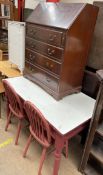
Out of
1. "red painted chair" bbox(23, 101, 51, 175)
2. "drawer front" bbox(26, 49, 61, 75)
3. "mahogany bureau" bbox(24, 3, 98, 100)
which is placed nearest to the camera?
"red painted chair" bbox(23, 101, 51, 175)

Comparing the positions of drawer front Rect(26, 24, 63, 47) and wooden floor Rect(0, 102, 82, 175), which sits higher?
drawer front Rect(26, 24, 63, 47)

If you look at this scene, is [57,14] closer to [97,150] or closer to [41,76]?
[41,76]

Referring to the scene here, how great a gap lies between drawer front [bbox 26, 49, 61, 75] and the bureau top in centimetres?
36

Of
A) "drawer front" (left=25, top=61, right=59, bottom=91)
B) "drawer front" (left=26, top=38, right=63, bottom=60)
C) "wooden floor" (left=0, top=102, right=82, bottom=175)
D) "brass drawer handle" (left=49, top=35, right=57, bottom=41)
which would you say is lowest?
"wooden floor" (left=0, top=102, right=82, bottom=175)

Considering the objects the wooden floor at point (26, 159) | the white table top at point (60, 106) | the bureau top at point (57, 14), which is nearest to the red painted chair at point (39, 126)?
the white table top at point (60, 106)

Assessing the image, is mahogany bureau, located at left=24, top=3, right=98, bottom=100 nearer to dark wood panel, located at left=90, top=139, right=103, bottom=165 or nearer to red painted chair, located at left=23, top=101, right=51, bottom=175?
red painted chair, located at left=23, top=101, right=51, bottom=175

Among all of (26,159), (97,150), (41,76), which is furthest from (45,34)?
(26,159)

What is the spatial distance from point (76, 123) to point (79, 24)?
0.93 metres

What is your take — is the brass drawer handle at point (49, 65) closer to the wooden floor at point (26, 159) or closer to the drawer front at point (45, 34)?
the drawer front at point (45, 34)

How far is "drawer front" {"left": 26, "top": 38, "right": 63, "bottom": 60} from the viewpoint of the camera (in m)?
A: 1.60

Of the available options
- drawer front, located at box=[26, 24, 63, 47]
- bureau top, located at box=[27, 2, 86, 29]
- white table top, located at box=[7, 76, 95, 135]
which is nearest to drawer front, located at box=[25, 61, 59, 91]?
white table top, located at box=[7, 76, 95, 135]

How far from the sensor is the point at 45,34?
1.71m

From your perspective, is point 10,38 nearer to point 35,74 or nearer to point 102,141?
point 35,74

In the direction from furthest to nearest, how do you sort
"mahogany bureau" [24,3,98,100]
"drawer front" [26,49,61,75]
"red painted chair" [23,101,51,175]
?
"drawer front" [26,49,61,75]
"mahogany bureau" [24,3,98,100]
"red painted chair" [23,101,51,175]
